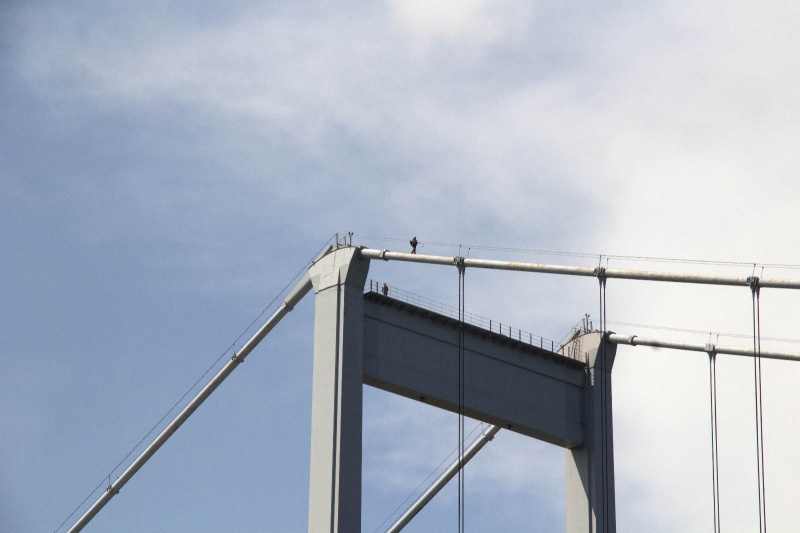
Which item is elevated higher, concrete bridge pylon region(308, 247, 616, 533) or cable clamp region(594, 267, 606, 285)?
cable clamp region(594, 267, 606, 285)

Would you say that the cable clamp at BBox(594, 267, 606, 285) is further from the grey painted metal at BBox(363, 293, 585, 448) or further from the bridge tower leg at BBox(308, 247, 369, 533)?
the bridge tower leg at BBox(308, 247, 369, 533)

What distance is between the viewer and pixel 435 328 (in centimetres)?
5928

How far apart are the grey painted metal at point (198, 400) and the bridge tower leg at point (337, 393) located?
2.08 meters

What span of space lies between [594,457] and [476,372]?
5.90m

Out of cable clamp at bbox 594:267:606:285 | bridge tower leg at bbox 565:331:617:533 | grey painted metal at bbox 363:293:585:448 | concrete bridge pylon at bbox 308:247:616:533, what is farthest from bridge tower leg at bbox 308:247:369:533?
bridge tower leg at bbox 565:331:617:533

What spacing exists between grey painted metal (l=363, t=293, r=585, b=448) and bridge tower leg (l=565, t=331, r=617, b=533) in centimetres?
41

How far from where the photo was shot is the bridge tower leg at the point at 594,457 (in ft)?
205

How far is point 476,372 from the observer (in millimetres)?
60281

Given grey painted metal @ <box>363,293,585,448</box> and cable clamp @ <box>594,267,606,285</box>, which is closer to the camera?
cable clamp @ <box>594,267,606,285</box>

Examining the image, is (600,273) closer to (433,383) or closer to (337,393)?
(433,383)

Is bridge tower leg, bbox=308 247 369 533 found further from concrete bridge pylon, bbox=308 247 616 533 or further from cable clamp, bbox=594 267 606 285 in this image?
cable clamp, bbox=594 267 606 285

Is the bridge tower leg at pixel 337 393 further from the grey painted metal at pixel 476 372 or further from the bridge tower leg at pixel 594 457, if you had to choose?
the bridge tower leg at pixel 594 457

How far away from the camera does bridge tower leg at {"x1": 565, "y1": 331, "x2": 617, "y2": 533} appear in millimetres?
62594

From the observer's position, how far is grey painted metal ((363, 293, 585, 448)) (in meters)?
57.8
